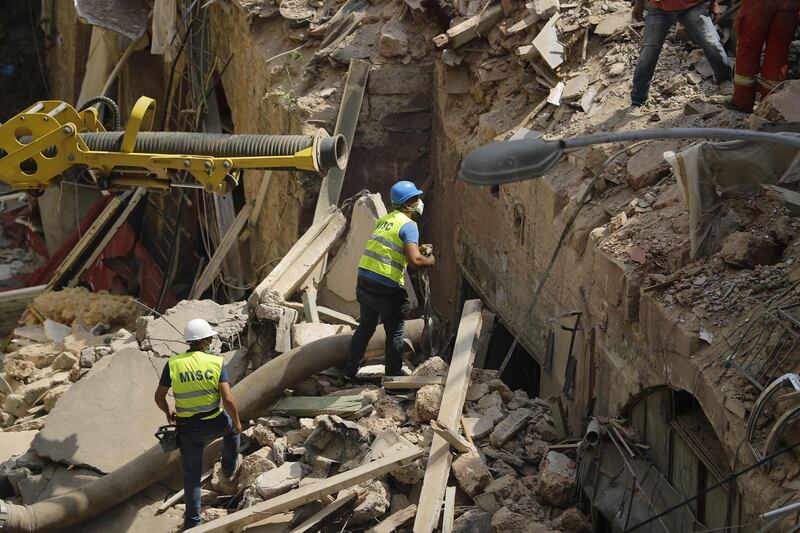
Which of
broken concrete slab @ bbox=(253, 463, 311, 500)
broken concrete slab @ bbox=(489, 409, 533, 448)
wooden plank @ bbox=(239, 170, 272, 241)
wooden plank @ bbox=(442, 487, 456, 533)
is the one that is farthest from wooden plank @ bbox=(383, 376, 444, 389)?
wooden plank @ bbox=(239, 170, 272, 241)

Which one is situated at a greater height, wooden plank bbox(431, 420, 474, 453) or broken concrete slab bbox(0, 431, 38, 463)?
wooden plank bbox(431, 420, 474, 453)

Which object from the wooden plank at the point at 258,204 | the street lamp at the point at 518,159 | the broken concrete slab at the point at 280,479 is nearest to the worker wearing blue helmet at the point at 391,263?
the broken concrete slab at the point at 280,479

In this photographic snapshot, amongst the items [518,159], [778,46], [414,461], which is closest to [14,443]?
[414,461]

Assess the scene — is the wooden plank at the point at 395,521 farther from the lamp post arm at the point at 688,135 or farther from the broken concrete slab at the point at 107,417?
the lamp post arm at the point at 688,135

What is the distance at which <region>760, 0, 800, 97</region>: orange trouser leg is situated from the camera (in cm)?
787

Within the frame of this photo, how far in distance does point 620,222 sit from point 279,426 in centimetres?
298

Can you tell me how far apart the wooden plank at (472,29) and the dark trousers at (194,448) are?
5037 mm

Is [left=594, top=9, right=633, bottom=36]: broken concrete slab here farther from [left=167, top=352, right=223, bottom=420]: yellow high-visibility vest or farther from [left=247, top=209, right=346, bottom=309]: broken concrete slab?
[left=167, top=352, right=223, bottom=420]: yellow high-visibility vest

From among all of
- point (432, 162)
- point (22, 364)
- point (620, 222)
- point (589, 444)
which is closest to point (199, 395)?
point (589, 444)

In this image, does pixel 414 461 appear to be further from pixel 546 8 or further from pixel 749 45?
pixel 546 8

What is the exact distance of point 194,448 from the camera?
717 centimetres

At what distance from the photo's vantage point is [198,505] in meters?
7.19

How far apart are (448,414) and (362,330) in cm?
118

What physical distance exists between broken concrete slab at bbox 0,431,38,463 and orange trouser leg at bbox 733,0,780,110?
6390 millimetres
